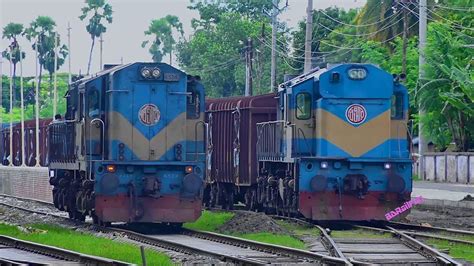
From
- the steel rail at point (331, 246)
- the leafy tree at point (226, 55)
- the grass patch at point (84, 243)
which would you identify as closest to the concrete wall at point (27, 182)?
the grass patch at point (84, 243)

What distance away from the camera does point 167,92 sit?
24234mm

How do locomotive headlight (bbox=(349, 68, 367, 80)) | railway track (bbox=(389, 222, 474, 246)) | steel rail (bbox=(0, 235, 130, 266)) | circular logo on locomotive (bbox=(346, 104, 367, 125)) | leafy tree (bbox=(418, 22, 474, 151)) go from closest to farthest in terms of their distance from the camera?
steel rail (bbox=(0, 235, 130, 266)) → railway track (bbox=(389, 222, 474, 246)) → circular logo on locomotive (bbox=(346, 104, 367, 125)) → locomotive headlight (bbox=(349, 68, 367, 80)) → leafy tree (bbox=(418, 22, 474, 151))

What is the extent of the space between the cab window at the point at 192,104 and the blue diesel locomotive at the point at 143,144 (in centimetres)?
2

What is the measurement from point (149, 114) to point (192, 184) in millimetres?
1754

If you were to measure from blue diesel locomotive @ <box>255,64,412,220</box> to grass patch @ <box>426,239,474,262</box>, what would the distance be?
324cm

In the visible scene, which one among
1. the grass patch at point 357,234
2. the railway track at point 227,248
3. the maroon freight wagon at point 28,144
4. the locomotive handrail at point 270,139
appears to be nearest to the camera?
the railway track at point 227,248

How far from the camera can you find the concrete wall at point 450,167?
48219mm

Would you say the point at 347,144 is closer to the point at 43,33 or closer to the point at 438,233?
the point at 438,233

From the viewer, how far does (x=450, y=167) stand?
1961 inches

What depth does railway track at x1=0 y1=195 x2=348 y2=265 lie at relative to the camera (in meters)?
Result: 17.5

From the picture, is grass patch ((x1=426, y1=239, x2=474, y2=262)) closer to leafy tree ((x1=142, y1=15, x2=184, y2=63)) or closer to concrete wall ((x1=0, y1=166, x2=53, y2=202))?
concrete wall ((x1=0, y1=166, x2=53, y2=202))

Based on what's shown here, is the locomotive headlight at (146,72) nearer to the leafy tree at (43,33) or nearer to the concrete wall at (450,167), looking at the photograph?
the concrete wall at (450,167)

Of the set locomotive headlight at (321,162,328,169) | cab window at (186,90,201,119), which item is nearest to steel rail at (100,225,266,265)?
cab window at (186,90,201,119)

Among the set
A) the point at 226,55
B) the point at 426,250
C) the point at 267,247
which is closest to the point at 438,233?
the point at 426,250
